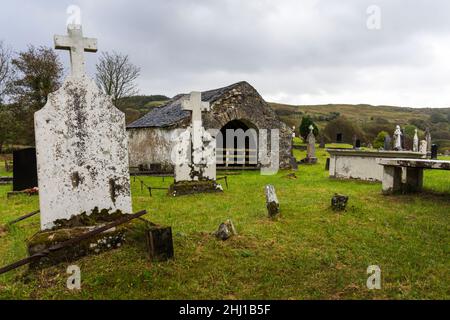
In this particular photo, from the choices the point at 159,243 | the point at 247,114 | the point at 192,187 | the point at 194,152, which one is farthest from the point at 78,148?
the point at 247,114

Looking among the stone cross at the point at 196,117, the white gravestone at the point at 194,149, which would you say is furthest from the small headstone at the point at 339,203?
the stone cross at the point at 196,117

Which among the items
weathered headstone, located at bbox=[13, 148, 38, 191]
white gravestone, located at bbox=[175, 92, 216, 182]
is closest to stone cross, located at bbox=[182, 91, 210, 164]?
white gravestone, located at bbox=[175, 92, 216, 182]

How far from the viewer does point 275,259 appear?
14.3 ft

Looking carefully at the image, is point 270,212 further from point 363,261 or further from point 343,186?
point 343,186

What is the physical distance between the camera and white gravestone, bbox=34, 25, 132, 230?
14.4 feet

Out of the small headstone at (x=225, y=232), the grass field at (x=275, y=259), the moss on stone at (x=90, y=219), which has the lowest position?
the grass field at (x=275, y=259)

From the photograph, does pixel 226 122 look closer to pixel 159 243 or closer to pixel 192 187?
pixel 192 187

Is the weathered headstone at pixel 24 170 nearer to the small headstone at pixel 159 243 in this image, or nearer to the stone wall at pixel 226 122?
the stone wall at pixel 226 122

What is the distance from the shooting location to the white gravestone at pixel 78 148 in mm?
4387

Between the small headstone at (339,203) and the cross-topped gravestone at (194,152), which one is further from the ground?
the cross-topped gravestone at (194,152)

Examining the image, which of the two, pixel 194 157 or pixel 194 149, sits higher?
pixel 194 149

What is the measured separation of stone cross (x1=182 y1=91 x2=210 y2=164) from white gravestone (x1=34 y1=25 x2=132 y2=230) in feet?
15.9

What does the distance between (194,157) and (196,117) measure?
1197 millimetres
